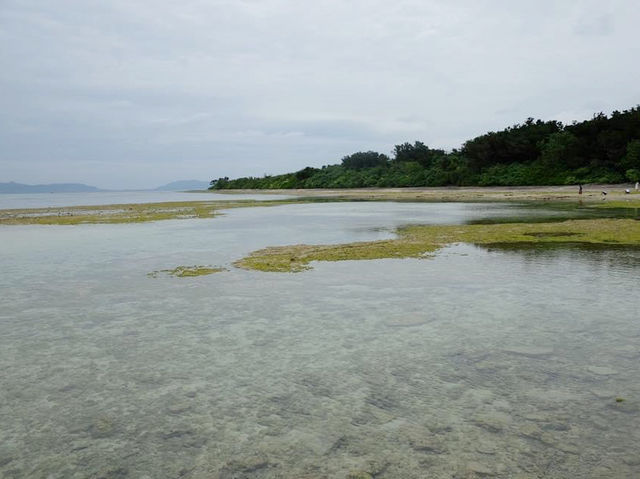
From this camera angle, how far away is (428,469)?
15.0 ft

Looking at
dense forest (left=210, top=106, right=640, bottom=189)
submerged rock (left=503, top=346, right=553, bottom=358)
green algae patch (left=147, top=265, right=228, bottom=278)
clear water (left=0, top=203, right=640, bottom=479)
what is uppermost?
dense forest (left=210, top=106, right=640, bottom=189)

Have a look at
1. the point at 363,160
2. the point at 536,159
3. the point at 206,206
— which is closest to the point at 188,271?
the point at 206,206

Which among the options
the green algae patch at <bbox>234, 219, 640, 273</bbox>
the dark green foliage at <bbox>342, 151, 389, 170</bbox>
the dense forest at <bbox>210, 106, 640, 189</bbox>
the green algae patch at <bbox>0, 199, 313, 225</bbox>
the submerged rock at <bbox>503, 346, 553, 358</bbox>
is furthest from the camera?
the dark green foliage at <bbox>342, 151, 389, 170</bbox>

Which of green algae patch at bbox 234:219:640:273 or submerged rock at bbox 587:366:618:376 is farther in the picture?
green algae patch at bbox 234:219:640:273

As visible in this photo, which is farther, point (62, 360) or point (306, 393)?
point (62, 360)

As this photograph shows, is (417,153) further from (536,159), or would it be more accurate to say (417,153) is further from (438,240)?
(438,240)

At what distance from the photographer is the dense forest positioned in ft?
227

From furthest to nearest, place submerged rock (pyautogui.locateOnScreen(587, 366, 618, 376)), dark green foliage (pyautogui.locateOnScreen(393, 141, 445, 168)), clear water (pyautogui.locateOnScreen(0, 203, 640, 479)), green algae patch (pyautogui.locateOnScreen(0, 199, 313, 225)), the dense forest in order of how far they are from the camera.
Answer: dark green foliage (pyautogui.locateOnScreen(393, 141, 445, 168))
the dense forest
green algae patch (pyautogui.locateOnScreen(0, 199, 313, 225))
submerged rock (pyautogui.locateOnScreen(587, 366, 618, 376))
clear water (pyautogui.locateOnScreen(0, 203, 640, 479))

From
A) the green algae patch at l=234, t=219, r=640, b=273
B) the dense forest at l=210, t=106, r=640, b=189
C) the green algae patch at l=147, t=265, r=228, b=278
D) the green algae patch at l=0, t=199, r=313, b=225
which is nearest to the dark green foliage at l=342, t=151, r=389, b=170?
the dense forest at l=210, t=106, r=640, b=189

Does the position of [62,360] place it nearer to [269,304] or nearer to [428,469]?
[269,304]

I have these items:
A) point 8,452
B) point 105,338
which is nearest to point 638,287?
point 105,338

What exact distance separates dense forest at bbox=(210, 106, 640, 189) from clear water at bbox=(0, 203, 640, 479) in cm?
6668

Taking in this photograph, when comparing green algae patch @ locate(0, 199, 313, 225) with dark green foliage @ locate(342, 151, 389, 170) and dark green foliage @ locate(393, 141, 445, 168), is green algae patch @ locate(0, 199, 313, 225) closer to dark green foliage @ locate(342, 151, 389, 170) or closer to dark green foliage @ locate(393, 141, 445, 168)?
dark green foliage @ locate(393, 141, 445, 168)

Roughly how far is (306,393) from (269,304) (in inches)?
191
